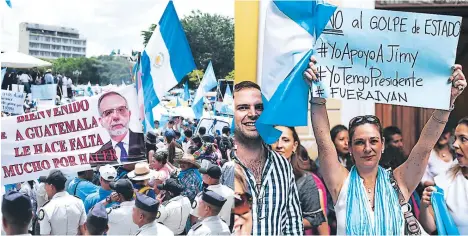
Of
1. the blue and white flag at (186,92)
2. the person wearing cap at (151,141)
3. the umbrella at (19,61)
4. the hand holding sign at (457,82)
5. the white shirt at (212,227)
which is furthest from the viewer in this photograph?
the blue and white flag at (186,92)

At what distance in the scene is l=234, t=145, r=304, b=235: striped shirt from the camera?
344cm

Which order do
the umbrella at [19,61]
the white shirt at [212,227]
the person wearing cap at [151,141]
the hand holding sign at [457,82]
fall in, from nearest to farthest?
the umbrella at [19,61] → the hand holding sign at [457,82] → the white shirt at [212,227] → the person wearing cap at [151,141]

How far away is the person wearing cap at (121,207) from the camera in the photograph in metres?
3.44

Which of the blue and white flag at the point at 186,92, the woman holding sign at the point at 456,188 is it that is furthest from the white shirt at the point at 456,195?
the blue and white flag at the point at 186,92

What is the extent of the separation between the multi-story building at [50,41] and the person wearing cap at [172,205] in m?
0.95

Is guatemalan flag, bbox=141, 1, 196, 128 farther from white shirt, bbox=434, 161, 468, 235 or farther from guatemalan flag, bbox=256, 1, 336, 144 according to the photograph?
white shirt, bbox=434, 161, 468, 235

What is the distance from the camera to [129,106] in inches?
135

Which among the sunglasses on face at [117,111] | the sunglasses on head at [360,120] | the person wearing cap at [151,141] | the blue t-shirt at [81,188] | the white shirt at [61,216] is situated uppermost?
the sunglasses on face at [117,111]

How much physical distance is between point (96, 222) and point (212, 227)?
0.69 metres

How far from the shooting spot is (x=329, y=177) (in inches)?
138

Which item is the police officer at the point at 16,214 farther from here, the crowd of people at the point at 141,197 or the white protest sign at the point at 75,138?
the white protest sign at the point at 75,138

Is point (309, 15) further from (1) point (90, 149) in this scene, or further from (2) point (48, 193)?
(2) point (48, 193)

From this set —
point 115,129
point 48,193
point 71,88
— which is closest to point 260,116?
point 115,129

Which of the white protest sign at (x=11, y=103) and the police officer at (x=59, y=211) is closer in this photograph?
the white protest sign at (x=11, y=103)
